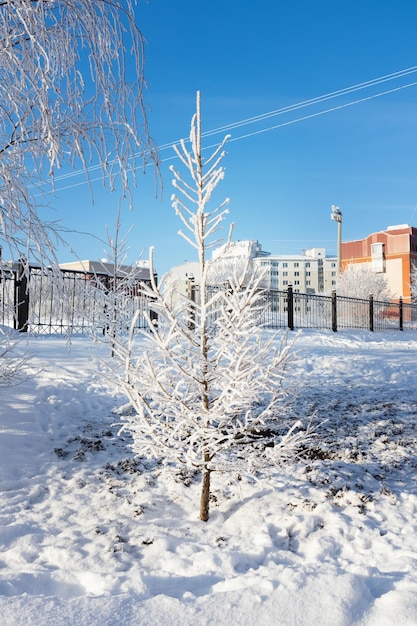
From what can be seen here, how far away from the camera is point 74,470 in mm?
4660

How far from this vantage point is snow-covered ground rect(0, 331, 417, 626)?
2230mm

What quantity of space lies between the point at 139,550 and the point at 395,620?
177 cm

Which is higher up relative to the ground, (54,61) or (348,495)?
(54,61)

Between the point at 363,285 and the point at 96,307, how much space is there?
26862mm

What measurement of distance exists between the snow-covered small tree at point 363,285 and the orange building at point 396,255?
38.1 ft

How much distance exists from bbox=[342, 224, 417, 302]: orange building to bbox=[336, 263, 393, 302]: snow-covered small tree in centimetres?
1162

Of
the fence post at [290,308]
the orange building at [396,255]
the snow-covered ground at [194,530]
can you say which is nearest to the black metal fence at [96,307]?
the fence post at [290,308]

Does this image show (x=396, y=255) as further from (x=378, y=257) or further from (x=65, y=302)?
(x=65, y=302)

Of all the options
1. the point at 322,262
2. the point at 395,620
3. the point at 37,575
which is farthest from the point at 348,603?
the point at 322,262

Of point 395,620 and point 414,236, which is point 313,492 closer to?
point 395,620

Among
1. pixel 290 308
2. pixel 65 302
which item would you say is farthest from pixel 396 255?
pixel 65 302

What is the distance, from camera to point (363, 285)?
1298 inches

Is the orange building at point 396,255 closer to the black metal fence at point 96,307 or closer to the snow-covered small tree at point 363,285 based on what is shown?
the black metal fence at point 96,307

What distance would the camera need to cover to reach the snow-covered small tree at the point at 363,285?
1287 inches
